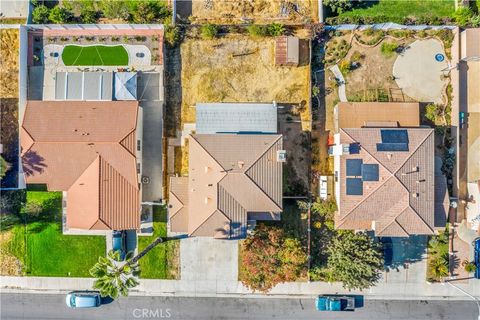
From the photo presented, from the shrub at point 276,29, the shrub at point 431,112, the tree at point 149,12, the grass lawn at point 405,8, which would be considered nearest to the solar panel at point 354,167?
the shrub at point 431,112

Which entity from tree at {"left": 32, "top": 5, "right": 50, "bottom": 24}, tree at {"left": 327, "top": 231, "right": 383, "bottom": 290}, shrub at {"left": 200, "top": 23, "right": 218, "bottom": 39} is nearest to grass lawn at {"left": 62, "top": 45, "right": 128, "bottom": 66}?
tree at {"left": 32, "top": 5, "right": 50, "bottom": 24}

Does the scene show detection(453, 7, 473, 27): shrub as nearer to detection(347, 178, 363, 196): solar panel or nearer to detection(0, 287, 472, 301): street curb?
detection(347, 178, 363, 196): solar panel

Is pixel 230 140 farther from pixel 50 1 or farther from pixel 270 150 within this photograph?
pixel 50 1

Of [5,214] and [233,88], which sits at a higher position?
[233,88]

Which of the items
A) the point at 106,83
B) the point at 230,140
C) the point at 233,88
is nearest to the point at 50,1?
the point at 106,83

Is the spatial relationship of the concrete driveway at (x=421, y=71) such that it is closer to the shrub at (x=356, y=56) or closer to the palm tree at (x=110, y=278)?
the shrub at (x=356, y=56)
